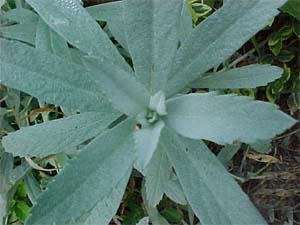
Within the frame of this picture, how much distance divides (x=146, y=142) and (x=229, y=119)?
0.25ft

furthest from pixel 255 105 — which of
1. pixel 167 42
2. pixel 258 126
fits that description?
pixel 167 42

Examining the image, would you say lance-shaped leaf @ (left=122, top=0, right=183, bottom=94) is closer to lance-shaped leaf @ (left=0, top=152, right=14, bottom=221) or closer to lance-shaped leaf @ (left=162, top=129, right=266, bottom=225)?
lance-shaped leaf @ (left=162, top=129, right=266, bottom=225)

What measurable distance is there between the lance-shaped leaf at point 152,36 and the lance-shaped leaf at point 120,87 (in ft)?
0.09

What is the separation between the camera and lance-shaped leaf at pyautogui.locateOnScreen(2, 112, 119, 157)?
0.60 m

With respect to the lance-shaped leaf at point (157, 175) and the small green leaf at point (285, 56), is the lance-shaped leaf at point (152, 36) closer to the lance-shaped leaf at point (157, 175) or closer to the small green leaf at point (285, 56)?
the lance-shaped leaf at point (157, 175)

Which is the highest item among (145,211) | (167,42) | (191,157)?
(167,42)

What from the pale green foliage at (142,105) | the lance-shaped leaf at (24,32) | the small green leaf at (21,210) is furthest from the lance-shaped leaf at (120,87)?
the small green leaf at (21,210)

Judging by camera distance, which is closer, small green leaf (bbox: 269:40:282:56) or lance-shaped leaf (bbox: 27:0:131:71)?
lance-shaped leaf (bbox: 27:0:131:71)

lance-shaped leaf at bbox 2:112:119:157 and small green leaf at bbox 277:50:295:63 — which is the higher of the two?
lance-shaped leaf at bbox 2:112:119:157

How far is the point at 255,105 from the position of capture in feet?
1.62

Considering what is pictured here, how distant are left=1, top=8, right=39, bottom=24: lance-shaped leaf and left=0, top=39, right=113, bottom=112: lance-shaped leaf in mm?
157

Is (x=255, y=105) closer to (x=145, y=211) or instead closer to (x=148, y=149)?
(x=148, y=149)

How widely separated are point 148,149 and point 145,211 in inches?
13.3

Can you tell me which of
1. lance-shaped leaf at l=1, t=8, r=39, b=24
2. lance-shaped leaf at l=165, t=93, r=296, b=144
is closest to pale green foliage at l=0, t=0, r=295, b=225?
lance-shaped leaf at l=165, t=93, r=296, b=144
